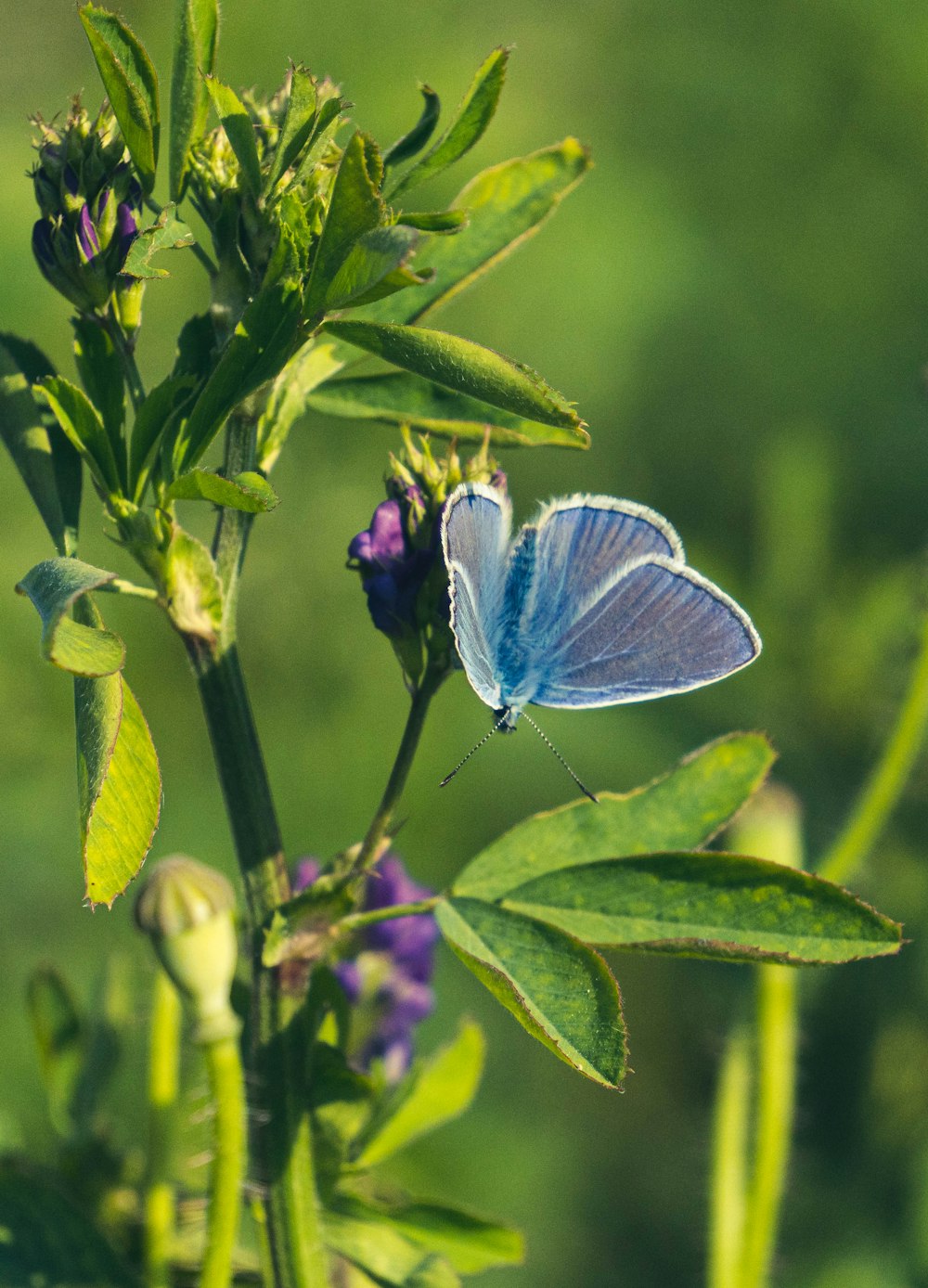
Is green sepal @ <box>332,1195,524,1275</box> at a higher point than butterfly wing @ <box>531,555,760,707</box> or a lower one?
lower

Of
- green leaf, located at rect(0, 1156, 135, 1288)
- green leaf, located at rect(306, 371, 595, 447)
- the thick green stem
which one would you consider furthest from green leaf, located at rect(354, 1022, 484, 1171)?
green leaf, located at rect(306, 371, 595, 447)

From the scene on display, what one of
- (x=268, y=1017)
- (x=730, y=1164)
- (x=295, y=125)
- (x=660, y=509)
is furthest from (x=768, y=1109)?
(x=660, y=509)

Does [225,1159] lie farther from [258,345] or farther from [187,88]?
[187,88]

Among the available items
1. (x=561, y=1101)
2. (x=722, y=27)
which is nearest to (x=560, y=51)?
(x=722, y=27)

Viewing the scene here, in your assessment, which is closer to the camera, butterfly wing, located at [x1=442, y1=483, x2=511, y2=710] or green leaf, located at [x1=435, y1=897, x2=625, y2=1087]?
green leaf, located at [x1=435, y1=897, x2=625, y2=1087]

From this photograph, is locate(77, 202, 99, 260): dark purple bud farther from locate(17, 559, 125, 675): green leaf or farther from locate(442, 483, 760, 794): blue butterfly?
locate(442, 483, 760, 794): blue butterfly

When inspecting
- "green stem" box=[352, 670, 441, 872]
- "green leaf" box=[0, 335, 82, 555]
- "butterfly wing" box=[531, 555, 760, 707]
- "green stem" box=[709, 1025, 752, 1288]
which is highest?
"green leaf" box=[0, 335, 82, 555]

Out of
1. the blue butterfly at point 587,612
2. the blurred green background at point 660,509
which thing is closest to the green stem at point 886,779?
the blurred green background at point 660,509
